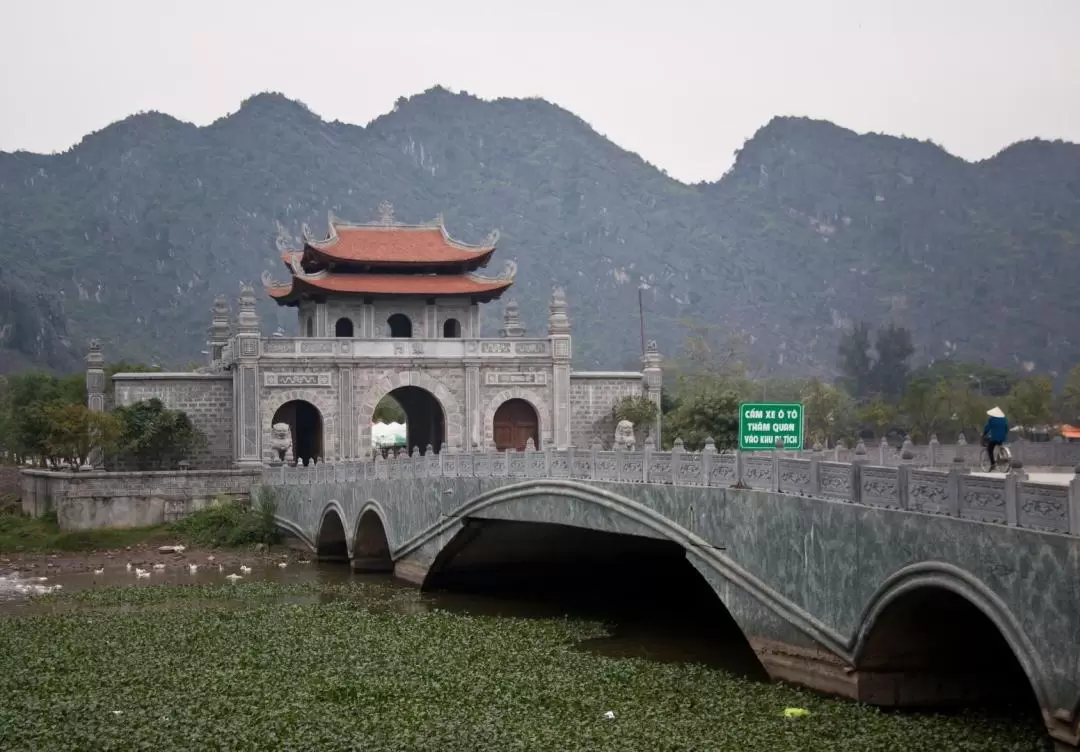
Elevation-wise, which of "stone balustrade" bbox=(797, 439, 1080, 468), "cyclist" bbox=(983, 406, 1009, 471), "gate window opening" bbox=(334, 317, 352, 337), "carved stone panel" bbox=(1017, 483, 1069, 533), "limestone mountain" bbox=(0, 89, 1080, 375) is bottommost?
"carved stone panel" bbox=(1017, 483, 1069, 533)

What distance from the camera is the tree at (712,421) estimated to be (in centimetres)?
3731

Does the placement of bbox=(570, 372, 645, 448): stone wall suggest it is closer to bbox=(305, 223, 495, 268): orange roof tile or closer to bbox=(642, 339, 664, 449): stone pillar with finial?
bbox=(642, 339, 664, 449): stone pillar with finial

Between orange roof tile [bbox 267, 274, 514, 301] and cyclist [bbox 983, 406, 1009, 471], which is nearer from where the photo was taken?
cyclist [bbox 983, 406, 1009, 471]

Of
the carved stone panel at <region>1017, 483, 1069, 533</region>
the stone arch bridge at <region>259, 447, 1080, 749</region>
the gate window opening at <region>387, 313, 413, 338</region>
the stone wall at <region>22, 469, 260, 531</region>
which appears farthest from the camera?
the gate window opening at <region>387, 313, 413, 338</region>

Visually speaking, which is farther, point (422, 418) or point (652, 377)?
point (422, 418)

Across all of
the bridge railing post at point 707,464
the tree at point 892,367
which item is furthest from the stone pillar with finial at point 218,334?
the tree at point 892,367

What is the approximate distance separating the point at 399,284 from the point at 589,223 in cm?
9566

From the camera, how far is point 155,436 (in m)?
39.4

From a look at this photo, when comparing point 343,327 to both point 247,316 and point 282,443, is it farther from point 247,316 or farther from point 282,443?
point 282,443

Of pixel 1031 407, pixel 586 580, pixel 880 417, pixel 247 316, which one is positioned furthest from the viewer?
pixel 880 417

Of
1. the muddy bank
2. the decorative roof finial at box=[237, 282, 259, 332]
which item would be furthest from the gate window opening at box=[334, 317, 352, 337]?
the muddy bank

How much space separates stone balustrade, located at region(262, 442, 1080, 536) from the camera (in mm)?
11430

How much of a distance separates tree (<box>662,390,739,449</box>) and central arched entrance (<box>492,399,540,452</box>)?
5.55 metres

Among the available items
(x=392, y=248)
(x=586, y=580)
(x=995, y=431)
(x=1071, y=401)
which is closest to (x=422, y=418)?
A: (x=392, y=248)
